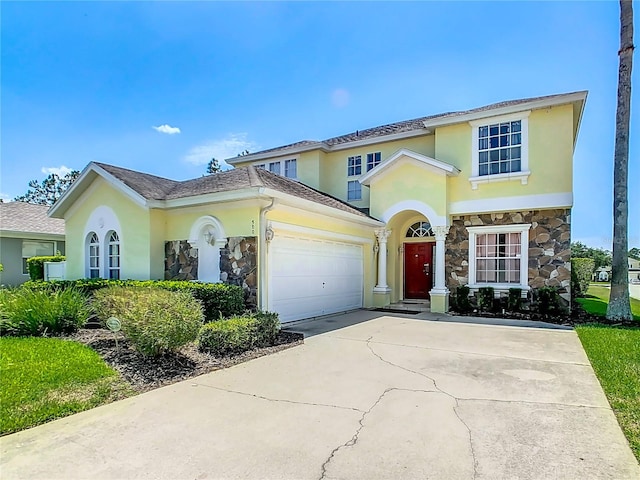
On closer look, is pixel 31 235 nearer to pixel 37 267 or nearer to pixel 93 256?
pixel 37 267

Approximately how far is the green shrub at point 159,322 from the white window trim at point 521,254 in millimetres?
10445

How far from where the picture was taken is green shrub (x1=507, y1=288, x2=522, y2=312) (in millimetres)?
12945

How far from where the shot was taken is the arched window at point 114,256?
12922mm

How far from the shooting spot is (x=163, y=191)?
12688mm

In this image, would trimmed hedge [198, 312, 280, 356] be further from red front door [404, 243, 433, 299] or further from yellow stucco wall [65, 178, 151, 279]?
red front door [404, 243, 433, 299]

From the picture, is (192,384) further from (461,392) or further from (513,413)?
(513,413)

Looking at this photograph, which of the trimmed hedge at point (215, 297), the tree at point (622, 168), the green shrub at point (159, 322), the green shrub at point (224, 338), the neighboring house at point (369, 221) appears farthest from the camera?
the tree at point (622, 168)

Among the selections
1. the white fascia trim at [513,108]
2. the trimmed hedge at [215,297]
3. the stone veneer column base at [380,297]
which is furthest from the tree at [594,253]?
the trimmed hedge at [215,297]

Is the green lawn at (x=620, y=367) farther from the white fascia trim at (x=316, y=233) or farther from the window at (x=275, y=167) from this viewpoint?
the window at (x=275, y=167)

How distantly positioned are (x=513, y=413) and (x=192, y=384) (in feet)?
14.1

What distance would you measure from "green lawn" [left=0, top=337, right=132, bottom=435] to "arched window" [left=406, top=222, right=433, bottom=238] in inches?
509

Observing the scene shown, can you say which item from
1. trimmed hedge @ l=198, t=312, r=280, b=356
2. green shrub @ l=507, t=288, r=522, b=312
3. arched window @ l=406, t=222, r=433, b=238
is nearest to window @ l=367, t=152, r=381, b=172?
arched window @ l=406, t=222, r=433, b=238

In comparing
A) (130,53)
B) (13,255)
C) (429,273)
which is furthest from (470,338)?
(13,255)

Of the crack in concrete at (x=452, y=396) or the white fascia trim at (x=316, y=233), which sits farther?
the white fascia trim at (x=316, y=233)
